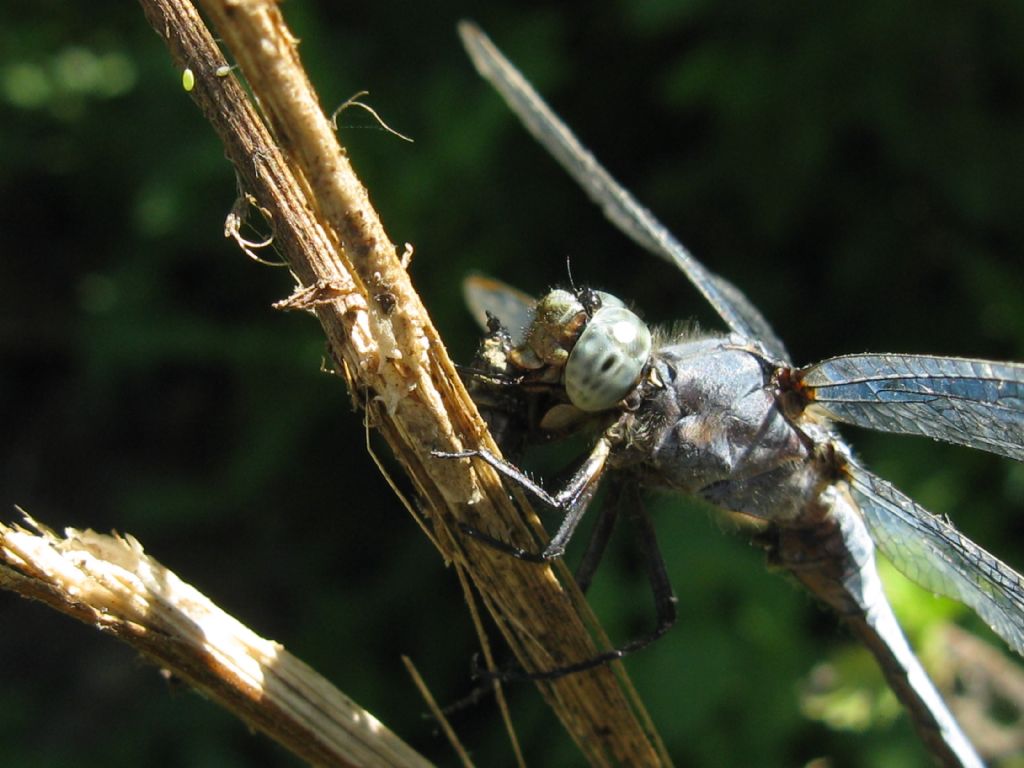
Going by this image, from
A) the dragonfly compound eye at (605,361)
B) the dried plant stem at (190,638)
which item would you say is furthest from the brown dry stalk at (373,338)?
the dragonfly compound eye at (605,361)

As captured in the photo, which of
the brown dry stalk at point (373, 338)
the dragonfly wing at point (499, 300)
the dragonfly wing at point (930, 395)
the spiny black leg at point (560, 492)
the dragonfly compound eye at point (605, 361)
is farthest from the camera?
the dragonfly wing at point (499, 300)

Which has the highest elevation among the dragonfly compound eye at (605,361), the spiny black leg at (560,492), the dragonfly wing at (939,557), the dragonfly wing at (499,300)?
the dragonfly wing at (499,300)

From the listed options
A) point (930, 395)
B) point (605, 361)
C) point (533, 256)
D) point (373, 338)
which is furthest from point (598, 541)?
point (533, 256)

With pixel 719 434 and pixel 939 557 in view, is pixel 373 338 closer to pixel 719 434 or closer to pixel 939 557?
pixel 719 434

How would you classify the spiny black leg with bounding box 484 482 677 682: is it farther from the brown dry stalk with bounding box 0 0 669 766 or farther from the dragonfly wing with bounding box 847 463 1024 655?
the dragonfly wing with bounding box 847 463 1024 655

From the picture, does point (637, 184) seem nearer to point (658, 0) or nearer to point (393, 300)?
point (658, 0)

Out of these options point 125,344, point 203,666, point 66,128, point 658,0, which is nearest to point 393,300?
point 203,666

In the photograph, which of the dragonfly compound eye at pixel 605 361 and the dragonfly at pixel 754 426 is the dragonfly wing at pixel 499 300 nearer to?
the dragonfly at pixel 754 426
